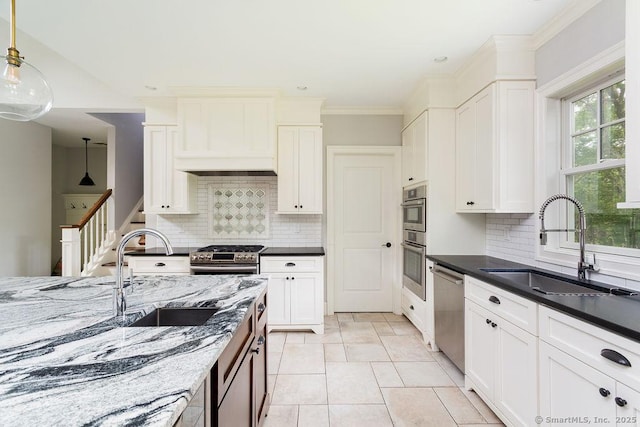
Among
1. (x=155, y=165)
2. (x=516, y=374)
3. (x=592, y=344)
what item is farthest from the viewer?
(x=155, y=165)

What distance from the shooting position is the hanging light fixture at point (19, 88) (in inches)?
51.6

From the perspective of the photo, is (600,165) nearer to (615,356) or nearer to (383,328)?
(615,356)

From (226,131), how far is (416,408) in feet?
10.0

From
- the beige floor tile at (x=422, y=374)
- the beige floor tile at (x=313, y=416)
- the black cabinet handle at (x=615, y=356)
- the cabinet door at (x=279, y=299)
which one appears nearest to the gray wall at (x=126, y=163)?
the cabinet door at (x=279, y=299)

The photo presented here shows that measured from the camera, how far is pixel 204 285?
1.72 m

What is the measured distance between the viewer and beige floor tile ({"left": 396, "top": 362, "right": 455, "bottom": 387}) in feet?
7.65

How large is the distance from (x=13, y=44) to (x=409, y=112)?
3.37m

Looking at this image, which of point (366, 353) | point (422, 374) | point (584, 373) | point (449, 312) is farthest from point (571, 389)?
point (366, 353)

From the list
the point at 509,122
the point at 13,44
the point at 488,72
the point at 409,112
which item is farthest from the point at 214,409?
the point at 409,112

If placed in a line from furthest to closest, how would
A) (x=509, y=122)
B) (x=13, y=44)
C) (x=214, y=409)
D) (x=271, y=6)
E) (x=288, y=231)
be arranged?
(x=288, y=231) < (x=509, y=122) < (x=271, y=6) < (x=13, y=44) < (x=214, y=409)

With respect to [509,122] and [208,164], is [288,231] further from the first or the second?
[509,122]

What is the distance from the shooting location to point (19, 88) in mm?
1379

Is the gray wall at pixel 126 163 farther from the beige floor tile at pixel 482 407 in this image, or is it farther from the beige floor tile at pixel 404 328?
the beige floor tile at pixel 482 407

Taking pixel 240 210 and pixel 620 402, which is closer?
pixel 620 402
